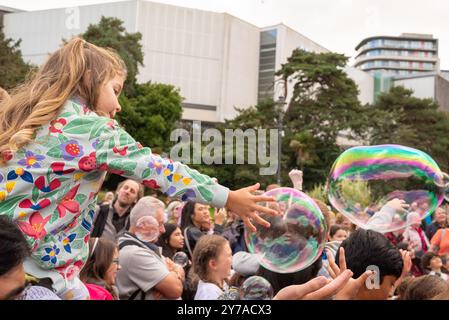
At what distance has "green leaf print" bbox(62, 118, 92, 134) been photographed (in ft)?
7.16

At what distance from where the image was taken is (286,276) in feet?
11.9

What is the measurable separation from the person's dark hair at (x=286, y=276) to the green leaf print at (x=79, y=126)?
1.80m

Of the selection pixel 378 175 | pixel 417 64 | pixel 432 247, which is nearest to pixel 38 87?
pixel 378 175

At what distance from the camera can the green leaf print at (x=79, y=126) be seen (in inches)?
86.0

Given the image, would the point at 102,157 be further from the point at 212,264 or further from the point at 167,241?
the point at 167,241

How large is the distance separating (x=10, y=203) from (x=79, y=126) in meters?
0.37

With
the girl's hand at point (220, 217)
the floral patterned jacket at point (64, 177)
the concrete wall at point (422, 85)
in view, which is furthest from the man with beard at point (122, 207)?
the concrete wall at point (422, 85)

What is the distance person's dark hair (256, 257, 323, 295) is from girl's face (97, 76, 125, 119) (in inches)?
64.2

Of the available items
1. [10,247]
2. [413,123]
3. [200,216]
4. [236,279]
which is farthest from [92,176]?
[413,123]

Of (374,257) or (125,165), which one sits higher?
(125,165)

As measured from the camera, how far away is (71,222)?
222 centimetres

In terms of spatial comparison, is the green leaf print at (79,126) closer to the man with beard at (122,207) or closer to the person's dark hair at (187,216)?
the man with beard at (122,207)

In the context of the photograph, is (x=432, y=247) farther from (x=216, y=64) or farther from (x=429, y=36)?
(x=429, y=36)
